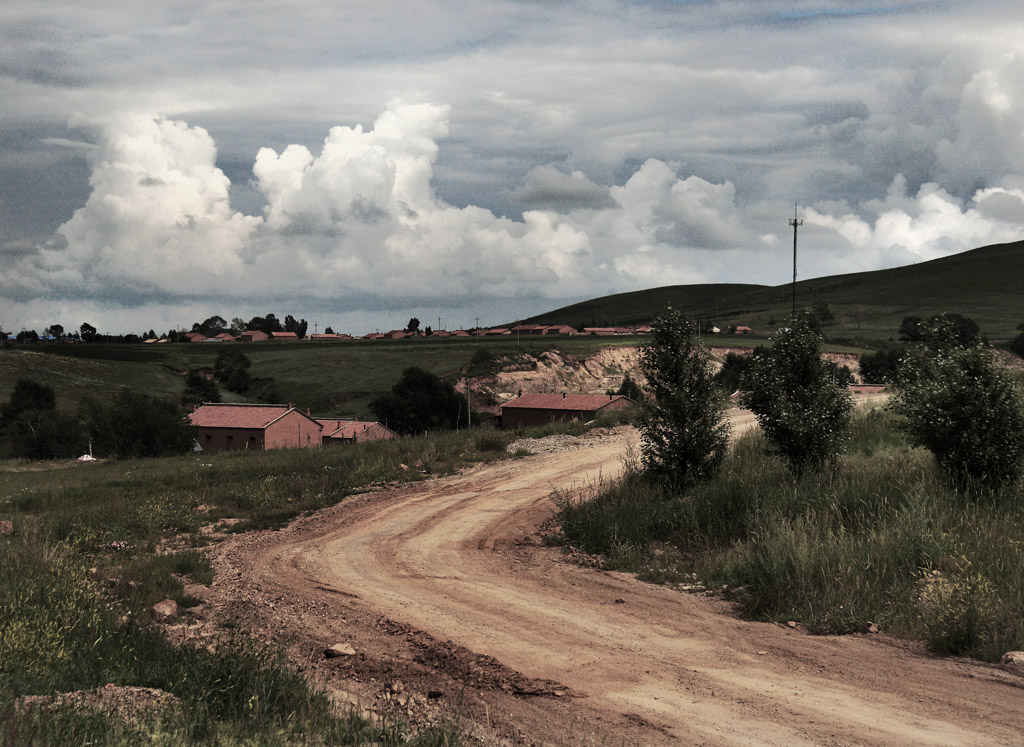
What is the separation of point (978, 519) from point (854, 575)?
313cm

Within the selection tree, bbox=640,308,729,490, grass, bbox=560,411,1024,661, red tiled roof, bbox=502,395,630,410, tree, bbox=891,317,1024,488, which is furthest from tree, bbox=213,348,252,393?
tree, bbox=891,317,1024,488

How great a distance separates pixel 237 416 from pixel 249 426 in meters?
3.29

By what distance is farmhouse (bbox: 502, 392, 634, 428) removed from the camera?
66.1 m

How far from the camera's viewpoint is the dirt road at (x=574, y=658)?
6.60 m

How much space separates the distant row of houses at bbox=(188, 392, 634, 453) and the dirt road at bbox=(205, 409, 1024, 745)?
54.0 m

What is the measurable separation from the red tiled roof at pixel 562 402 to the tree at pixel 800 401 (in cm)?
4935

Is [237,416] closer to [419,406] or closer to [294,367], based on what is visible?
[419,406]

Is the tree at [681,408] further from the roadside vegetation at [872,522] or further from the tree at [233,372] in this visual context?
the tree at [233,372]

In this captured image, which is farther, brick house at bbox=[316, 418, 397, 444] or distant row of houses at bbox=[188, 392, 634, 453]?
brick house at bbox=[316, 418, 397, 444]

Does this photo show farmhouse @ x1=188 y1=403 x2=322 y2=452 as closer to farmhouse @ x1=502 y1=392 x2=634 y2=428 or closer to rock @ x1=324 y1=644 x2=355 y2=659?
farmhouse @ x1=502 y1=392 x2=634 y2=428

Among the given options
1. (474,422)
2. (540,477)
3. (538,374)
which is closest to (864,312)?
(538,374)

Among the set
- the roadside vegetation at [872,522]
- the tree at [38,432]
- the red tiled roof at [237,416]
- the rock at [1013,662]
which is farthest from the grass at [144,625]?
the tree at [38,432]

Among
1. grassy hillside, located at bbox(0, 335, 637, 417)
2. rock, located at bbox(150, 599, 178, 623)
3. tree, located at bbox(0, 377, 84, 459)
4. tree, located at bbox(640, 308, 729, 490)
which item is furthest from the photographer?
grassy hillside, located at bbox(0, 335, 637, 417)

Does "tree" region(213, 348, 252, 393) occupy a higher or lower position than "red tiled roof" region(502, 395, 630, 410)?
higher
